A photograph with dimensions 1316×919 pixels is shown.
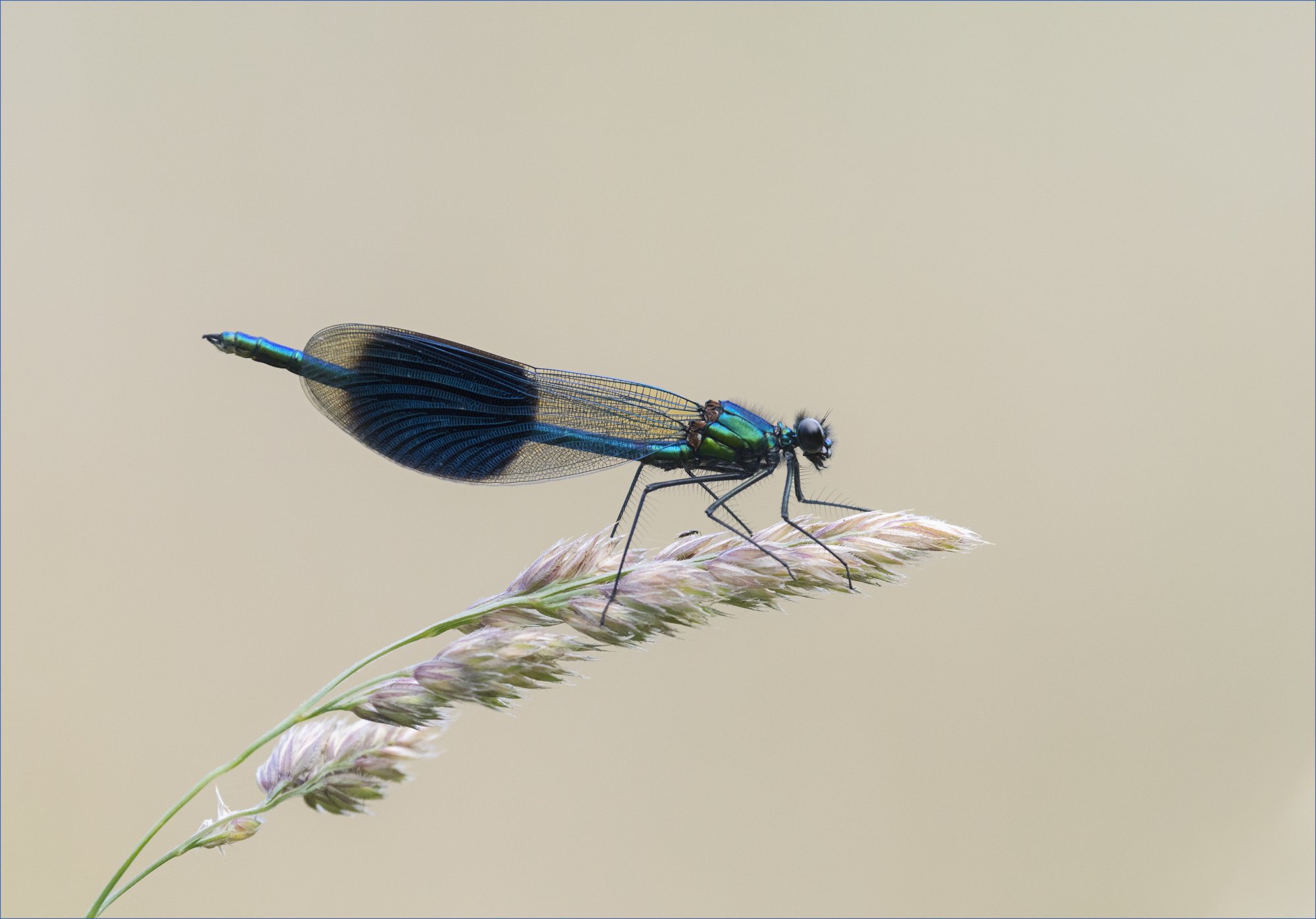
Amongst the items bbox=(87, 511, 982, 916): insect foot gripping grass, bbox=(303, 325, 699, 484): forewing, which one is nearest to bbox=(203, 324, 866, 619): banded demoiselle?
bbox=(303, 325, 699, 484): forewing

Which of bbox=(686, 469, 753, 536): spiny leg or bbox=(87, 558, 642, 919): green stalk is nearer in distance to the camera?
bbox=(87, 558, 642, 919): green stalk

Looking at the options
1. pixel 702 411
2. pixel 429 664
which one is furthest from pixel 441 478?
pixel 429 664

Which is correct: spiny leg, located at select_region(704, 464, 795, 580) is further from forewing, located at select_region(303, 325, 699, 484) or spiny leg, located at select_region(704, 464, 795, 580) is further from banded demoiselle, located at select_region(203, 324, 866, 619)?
forewing, located at select_region(303, 325, 699, 484)

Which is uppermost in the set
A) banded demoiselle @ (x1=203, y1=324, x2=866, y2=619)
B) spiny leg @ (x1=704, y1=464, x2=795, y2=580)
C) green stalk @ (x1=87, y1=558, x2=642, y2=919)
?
banded demoiselle @ (x1=203, y1=324, x2=866, y2=619)

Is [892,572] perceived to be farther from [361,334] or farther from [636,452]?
[361,334]

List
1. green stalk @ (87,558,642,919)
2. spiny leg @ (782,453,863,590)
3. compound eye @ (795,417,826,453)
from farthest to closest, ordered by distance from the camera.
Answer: compound eye @ (795,417,826,453)
spiny leg @ (782,453,863,590)
green stalk @ (87,558,642,919)

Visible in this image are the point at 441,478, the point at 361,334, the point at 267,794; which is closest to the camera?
the point at 267,794

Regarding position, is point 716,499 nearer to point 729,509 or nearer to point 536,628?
point 729,509

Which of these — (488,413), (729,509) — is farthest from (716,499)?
(488,413)
